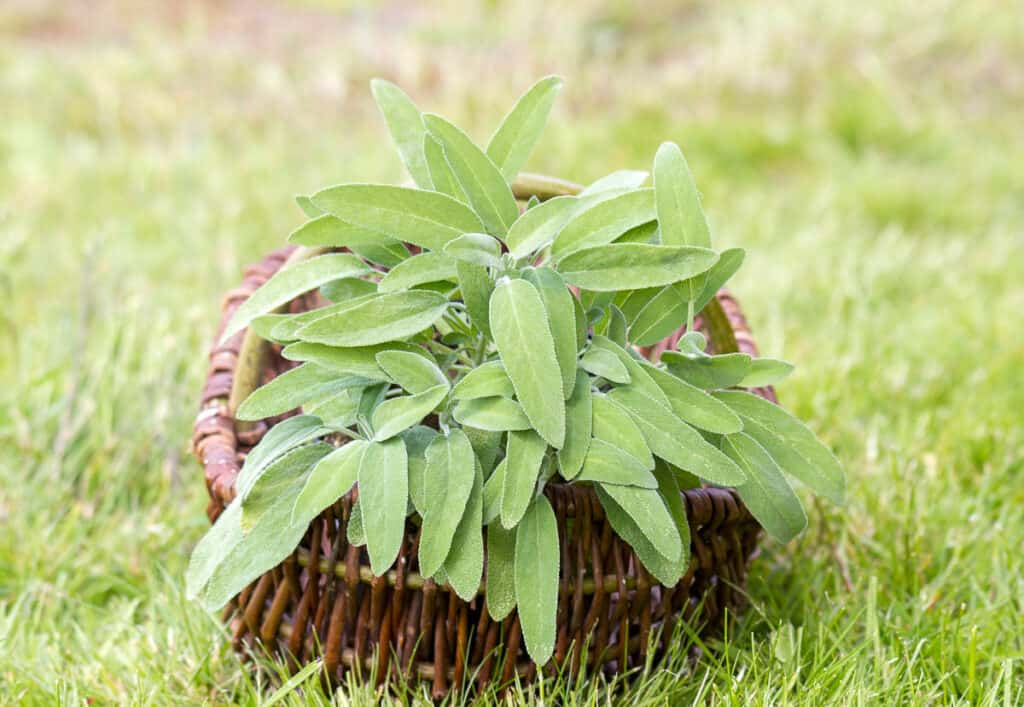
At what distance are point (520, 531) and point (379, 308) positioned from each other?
0.89 ft

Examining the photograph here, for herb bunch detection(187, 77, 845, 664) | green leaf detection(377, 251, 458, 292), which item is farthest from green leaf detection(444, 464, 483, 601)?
green leaf detection(377, 251, 458, 292)

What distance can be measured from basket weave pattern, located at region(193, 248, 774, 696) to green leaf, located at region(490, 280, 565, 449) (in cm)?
13

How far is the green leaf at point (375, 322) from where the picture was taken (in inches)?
41.3

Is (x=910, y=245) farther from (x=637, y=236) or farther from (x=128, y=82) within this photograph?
(x=128, y=82)

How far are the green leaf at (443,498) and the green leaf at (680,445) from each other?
17 centimetres

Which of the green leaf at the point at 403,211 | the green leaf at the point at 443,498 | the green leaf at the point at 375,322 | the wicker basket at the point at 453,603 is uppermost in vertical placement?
the green leaf at the point at 403,211

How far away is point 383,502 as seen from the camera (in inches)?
39.9

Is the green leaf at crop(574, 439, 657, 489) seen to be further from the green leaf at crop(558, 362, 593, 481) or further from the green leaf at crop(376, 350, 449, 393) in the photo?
the green leaf at crop(376, 350, 449, 393)

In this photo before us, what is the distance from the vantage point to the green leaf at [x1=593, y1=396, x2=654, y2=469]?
40.1 inches

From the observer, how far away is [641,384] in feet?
3.56

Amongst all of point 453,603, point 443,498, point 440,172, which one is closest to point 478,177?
point 440,172

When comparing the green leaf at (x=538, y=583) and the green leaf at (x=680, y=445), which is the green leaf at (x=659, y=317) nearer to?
the green leaf at (x=680, y=445)

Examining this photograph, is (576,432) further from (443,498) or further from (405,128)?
(405,128)

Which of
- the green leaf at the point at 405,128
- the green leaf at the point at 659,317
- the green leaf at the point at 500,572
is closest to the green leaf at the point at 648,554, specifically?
the green leaf at the point at 500,572
